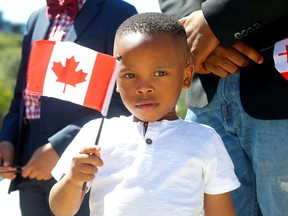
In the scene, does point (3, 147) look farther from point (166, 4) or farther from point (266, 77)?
point (266, 77)

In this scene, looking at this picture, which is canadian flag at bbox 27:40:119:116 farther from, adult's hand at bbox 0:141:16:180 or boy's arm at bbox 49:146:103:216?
adult's hand at bbox 0:141:16:180

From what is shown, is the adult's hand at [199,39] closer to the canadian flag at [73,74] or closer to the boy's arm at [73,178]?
the canadian flag at [73,74]

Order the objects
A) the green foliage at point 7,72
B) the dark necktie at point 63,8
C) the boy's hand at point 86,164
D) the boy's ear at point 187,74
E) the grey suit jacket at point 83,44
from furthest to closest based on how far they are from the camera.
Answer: the green foliage at point 7,72, the dark necktie at point 63,8, the grey suit jacket at point 83,44, the boy's ear at point 187,74, the boy's hand at point 86,164

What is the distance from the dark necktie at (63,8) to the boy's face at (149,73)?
0.90 meters

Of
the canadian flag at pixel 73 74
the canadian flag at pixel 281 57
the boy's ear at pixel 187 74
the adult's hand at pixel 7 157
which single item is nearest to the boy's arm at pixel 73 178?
the canadian flag at pixel 73 74

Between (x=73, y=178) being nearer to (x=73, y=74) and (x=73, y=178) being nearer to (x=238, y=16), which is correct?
(x=73, y=74)

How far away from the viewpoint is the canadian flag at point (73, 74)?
1763 millimetres

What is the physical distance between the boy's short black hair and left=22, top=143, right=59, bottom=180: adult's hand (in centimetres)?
88

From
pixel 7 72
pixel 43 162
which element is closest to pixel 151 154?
pixel 43 162

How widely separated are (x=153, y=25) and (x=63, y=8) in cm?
96

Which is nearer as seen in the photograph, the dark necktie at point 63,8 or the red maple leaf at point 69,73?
the red maple leaf at point 69,73

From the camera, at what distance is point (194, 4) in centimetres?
210

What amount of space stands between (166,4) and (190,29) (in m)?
0.32

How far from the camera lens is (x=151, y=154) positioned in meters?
1.78
